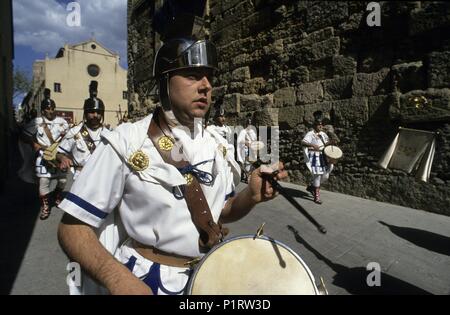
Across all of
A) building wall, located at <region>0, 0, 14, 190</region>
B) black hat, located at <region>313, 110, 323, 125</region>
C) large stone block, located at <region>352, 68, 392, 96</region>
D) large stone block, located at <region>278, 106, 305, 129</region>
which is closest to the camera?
large stone block, located at <region>352, 68, 392, 96</region>

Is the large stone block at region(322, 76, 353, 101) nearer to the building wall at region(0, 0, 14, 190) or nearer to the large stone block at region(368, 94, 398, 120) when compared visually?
the large stone block at region(368, 94, 398, 120)

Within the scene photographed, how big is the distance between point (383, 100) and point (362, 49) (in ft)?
4.34

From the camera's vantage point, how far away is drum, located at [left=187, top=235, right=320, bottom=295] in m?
1.35

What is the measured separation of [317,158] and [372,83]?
2023 mm

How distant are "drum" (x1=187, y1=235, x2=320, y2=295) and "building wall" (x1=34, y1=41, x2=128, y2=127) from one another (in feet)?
127

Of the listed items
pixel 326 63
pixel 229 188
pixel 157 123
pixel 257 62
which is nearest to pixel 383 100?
pixel 326 63

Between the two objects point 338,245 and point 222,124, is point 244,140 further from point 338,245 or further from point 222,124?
point 338,245

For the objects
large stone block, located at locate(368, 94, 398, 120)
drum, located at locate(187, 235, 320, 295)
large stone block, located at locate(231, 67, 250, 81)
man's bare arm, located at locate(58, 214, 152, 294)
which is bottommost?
drum, located at locate(187, 235, 320, 295)

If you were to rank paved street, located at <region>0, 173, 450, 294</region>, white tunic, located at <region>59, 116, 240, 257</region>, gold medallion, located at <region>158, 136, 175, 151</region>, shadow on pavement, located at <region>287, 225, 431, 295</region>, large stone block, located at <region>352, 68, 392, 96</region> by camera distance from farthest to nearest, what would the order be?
large stone block, located at <region>352, 68, 392, 96</region>
paved street, located at <region>0, 173, 450, 294</region>
shadow on pavement, located at <region>287, 225, 431, 295</region>
gold medallion, located at <region>158, 136, 175, 151</region>
white tunic, located at <region>59, 116, 240, 257</region>

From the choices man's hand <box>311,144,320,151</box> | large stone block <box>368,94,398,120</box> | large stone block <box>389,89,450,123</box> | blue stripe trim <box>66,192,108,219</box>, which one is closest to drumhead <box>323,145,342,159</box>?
man's hand <box>311,144,320,151</box>

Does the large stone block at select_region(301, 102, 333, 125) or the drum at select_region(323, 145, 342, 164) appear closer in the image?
the drum at select_region(323, 145, 342, 164)

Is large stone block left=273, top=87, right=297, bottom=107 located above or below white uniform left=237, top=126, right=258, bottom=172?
above

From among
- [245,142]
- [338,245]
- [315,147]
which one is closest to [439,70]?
[315,147]
